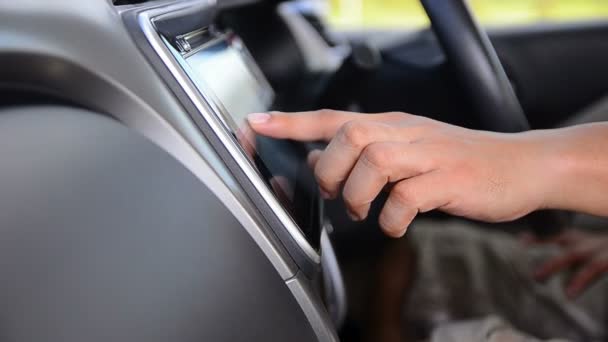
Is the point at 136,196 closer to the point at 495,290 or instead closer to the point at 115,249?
the point at 115,249

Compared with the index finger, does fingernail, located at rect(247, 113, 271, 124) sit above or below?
above

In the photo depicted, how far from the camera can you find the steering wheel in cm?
59

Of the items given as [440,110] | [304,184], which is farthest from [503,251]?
[304,184]

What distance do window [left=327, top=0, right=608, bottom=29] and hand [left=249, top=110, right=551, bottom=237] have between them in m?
0.87

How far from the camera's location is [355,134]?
1.49ft

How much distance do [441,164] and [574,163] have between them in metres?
0.11

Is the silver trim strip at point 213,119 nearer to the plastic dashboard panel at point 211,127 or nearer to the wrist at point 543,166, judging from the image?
the plastic dashboard panel at point 211,127

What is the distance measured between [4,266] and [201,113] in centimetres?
15

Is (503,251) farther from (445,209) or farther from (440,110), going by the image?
(445,209)

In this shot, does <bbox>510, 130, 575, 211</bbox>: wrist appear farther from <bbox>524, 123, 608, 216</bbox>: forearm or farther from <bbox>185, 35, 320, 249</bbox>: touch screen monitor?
<bbox>185, 35, 320, 249</bbox>: touch screen monitor

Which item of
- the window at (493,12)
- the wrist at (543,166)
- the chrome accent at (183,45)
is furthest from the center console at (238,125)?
A: the window at (493,12)

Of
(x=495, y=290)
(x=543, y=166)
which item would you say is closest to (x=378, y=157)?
(x=543, y=166)

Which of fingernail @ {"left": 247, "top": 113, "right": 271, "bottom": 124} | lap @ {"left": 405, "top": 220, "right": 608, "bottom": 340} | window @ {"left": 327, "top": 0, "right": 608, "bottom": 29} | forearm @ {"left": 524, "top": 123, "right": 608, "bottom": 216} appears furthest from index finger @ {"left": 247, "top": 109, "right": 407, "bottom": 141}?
window @ {"left": 327, "top": 0, "right": 608, "bottom": 29}

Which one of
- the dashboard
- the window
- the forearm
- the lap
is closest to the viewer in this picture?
the dashboard
